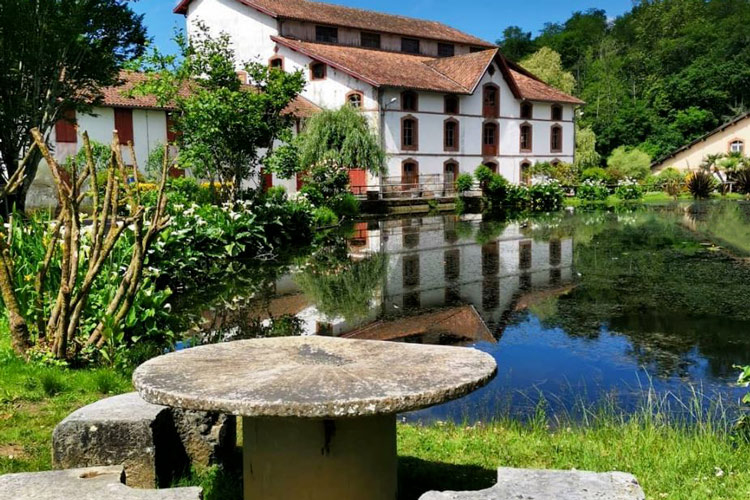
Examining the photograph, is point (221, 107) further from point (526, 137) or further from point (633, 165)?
point (633, 165)

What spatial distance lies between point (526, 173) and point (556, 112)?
488 cm

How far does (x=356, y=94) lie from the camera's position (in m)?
35.8

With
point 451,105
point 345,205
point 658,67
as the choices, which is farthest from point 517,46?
point 345,205

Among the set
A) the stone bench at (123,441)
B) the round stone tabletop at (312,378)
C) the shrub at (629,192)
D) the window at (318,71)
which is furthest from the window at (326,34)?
the stone bench at (123,441)

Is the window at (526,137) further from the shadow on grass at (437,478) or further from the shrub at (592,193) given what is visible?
the shadow on grass at (437,478)

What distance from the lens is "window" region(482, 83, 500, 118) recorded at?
40.9 metres

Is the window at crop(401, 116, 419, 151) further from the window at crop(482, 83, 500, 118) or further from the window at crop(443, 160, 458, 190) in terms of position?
the window at crop(482, 83, 500, 118)

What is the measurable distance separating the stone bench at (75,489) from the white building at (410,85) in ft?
96.0

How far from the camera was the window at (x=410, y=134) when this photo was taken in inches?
1456

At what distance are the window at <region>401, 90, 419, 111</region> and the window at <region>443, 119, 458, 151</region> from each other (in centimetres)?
238

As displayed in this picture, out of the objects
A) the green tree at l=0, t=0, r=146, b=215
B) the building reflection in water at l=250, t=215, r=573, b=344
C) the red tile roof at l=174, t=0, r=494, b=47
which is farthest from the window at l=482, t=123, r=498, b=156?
the green tree at l=0, t=0, r=146, b=215

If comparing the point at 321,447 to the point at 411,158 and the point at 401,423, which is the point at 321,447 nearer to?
the point at 401,423

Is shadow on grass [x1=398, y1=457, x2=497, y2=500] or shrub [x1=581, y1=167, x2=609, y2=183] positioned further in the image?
shrub [x1=581, y1=167, x2=609, y2=183]

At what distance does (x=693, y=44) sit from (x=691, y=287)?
200ft
